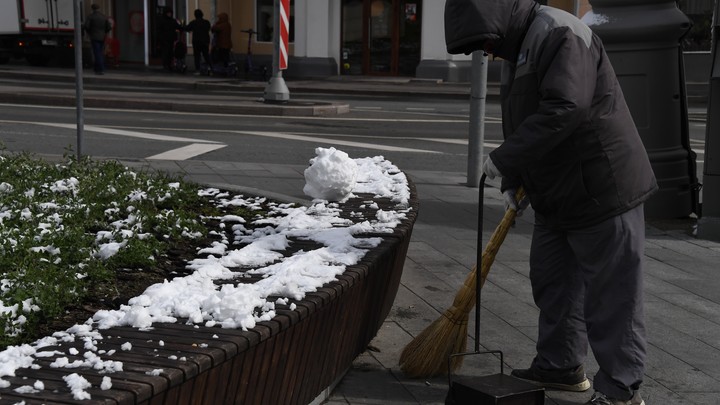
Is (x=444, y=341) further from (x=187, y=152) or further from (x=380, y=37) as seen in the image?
(x=380, y=37)

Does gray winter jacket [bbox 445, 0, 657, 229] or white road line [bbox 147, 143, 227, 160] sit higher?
gray winter jacket [bbox 445, 0, 657, 229]

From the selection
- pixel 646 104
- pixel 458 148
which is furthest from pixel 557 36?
pixel 458 148

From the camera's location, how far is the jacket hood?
3807 millimetres

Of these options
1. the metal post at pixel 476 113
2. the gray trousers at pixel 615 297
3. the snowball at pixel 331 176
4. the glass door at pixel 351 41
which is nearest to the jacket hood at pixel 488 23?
the gray trousers at pixel 615 297

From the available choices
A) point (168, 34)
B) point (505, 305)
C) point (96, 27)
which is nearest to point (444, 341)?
point (505, 305)

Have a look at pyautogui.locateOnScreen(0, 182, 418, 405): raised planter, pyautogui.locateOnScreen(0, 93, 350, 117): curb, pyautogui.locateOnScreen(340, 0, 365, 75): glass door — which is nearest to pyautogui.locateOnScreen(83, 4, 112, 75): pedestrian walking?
pyautogui.locateOnScreen(340, 0, 365, 75): glass door

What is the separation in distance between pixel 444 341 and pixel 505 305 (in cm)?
131

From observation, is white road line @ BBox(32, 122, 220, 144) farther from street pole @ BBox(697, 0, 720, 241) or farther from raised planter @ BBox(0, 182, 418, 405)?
raised planter @ BBox(0, 182, 418, 405)

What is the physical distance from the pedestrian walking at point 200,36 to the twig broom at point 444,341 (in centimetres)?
2319

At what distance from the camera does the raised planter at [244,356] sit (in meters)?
2.58

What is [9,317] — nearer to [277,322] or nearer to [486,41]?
[277,322]

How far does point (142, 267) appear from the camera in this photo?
421 cm

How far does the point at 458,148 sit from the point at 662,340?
878 cm

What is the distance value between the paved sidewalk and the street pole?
0.15 m
